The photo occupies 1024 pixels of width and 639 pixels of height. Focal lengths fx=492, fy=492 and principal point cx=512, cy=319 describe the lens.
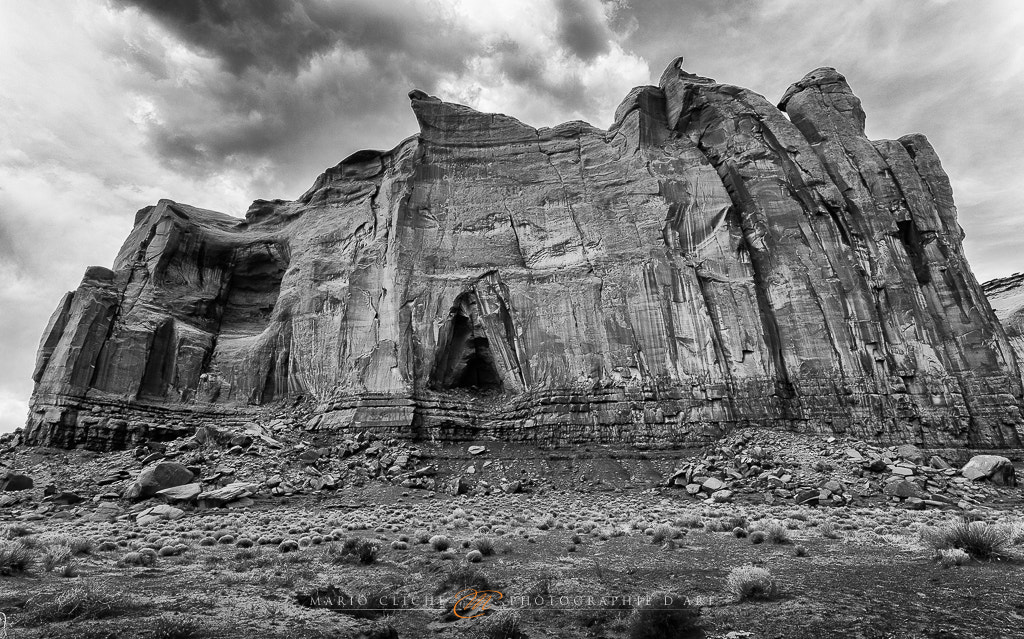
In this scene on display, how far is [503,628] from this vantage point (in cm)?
559

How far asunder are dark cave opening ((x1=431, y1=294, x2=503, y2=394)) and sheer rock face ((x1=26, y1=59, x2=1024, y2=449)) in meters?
0.19

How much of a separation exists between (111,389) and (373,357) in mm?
17460

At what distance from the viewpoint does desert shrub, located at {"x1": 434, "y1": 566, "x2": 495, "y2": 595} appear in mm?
7689

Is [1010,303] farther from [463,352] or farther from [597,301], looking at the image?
[463,352]

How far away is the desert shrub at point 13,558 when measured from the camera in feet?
23.9

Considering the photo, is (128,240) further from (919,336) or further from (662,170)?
(919,336)

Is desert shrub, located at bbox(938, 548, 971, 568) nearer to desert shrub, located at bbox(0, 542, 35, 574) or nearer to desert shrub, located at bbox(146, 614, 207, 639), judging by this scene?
desert shrub, located at bbox(146, 614, 207, 639)

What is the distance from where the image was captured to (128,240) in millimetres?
40500

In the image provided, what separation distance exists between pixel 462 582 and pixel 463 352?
24904 millimetres

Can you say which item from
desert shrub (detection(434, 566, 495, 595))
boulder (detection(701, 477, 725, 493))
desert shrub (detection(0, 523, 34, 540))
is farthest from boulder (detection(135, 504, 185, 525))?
boulder (detection(701, 477, 725, 493))

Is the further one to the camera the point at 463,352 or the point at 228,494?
the point at 463,352

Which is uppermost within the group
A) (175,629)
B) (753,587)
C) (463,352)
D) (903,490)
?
(463,352)

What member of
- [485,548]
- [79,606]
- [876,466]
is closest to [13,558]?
[79,606]

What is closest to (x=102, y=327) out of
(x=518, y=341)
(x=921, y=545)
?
(x=518, y=341)
